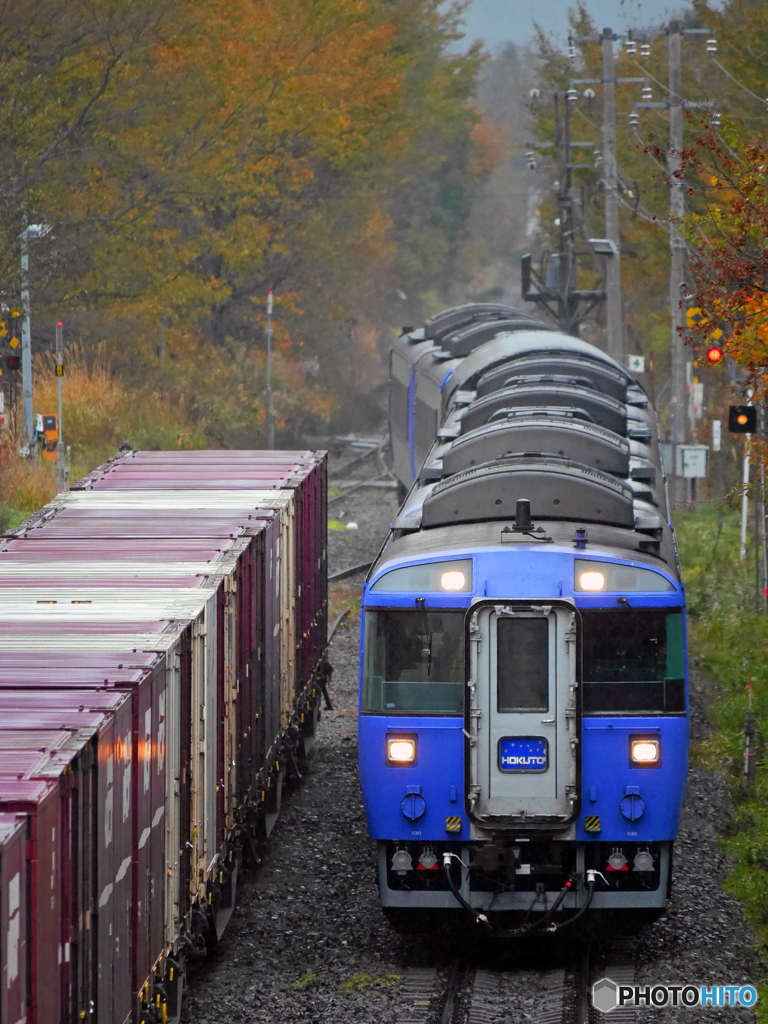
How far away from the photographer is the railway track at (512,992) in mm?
9242

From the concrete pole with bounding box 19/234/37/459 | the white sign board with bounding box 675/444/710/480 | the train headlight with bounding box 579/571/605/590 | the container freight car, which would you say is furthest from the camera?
the concrete pole with bounding box 19/234/37/459

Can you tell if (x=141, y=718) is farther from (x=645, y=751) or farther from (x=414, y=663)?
(x=645, y=751)

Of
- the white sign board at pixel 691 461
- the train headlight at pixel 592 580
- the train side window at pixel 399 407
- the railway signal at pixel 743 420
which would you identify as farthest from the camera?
the train side window at pixel 399 407

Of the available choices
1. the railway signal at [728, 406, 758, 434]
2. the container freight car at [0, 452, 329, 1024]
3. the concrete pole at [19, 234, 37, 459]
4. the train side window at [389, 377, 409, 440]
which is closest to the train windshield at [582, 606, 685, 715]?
the container freight car at [0, 452, 329, 1024]

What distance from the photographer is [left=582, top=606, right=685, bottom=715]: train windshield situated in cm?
931

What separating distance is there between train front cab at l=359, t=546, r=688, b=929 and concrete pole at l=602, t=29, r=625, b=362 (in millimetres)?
18238

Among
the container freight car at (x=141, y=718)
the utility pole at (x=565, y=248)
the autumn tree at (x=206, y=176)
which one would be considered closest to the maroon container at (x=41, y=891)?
the container freight car at (x=141, y=718)

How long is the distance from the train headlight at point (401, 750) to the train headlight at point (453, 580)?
38.9 inches

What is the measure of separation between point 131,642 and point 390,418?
2088 centimetres

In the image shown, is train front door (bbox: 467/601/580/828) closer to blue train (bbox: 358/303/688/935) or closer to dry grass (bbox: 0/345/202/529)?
blue train (bbox: 358/303/688/935)

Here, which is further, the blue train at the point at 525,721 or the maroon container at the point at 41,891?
the blue train at the point at 525,721

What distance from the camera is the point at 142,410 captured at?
33.1 m

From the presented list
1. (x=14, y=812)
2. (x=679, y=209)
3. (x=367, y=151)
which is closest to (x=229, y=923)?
(x=14, y=812)

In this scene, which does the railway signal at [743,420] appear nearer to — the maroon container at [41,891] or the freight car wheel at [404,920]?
the freight car wheel at [404,920]
